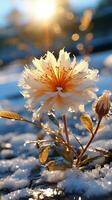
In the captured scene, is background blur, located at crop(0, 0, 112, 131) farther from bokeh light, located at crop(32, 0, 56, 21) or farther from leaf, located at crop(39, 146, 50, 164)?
leaf, located at crop(39, 146, 50, 164)

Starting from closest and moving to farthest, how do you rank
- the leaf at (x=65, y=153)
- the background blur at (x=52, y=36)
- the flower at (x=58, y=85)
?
the flower at (x=58, y=85) → the leaf at (x=65, y=153) → the background blur at (x=52, y=36)

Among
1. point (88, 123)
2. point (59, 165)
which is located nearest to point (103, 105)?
point (88, 123)

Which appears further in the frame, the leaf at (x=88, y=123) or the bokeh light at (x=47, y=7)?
the bokeh light at (x=47, y=7)

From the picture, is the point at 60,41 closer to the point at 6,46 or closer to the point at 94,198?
the point at 6,46

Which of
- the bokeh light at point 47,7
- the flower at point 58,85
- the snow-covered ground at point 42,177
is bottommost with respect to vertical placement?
the snow-covered ground at point 42,177

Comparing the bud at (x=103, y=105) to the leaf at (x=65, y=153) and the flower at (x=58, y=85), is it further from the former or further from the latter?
the leaf at (x=65, y=153)

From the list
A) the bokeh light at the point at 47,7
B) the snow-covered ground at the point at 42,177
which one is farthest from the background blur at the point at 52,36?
the snow-covered ground at the point at 42,177

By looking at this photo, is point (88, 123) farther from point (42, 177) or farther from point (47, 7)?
point (47, 7)

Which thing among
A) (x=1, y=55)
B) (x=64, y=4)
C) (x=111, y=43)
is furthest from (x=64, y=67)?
(x=1, y=55)

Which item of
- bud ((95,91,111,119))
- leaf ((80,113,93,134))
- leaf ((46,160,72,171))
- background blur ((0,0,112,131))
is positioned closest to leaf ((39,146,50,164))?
leaf ((46,160,72,171))
